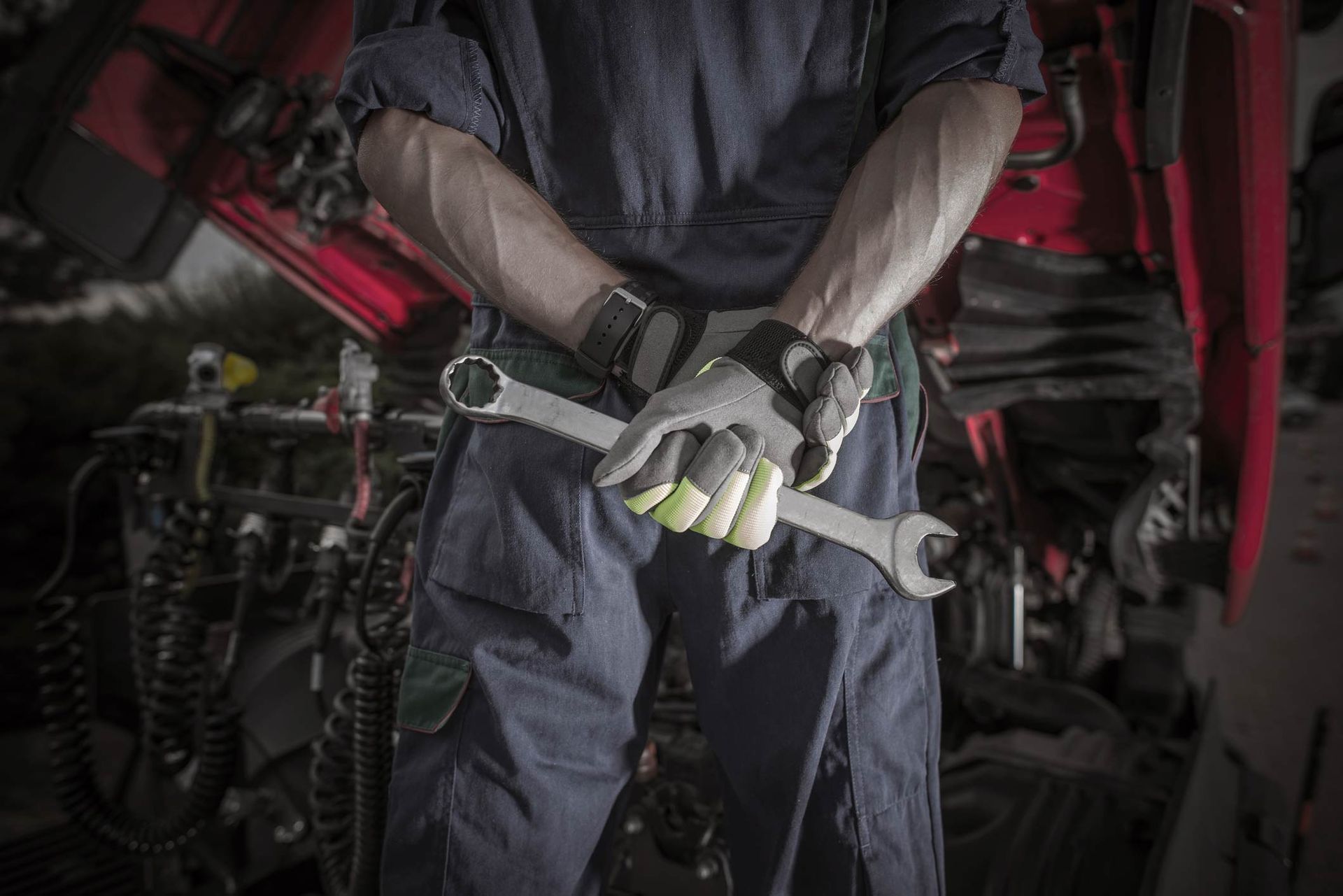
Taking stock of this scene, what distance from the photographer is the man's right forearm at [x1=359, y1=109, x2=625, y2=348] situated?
→ 2.55 feet

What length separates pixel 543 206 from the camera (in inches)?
32.4

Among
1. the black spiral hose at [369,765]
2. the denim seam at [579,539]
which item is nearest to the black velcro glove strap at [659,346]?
the denim seam at [579,539]

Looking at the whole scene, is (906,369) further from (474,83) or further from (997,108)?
(474,83)

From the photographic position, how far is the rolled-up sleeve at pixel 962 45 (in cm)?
76

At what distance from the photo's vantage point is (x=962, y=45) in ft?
2.50

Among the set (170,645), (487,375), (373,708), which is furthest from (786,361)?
(170,645)

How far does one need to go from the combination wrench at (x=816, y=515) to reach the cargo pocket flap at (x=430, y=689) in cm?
29

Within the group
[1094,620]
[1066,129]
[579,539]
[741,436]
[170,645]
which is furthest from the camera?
[1094,620]

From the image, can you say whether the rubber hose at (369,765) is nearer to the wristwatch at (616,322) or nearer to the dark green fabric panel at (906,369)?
the wristwatch at (616,322)

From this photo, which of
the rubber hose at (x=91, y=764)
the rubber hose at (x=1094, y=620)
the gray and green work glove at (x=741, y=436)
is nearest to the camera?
the gray and green work glove at (x=741, y=436)

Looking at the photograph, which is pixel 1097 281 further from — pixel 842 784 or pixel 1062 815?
pixel 842 784

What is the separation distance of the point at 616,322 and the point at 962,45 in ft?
1.54

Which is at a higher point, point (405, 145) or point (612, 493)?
point (405, 145)

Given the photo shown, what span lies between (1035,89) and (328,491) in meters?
2.92
